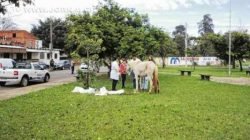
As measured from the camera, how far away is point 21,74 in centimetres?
2841

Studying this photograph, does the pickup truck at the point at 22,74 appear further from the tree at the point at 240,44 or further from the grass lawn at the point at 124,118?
the tree at the point at 240,44

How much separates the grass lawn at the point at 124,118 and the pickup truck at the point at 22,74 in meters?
8.79

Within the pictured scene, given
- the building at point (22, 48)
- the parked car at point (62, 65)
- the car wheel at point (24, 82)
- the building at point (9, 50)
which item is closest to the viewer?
the car wheel at point (24, 82)

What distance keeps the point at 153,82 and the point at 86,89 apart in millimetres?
3607

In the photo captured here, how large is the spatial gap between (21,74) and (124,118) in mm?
16608

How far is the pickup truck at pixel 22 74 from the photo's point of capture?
27625 millimetres

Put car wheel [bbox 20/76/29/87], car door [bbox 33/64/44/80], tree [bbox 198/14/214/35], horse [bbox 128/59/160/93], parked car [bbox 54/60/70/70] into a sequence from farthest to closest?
1. tree [bbox 198/14/214/35]
2. parked car [bbox 54/60/70/70]
3. car door [bbox 33/64/44/80]
4. car wheel [bbox 20/76/29/87]
5. horse [bbox 128/59/160/93]

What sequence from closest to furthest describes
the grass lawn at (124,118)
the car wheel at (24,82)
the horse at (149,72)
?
the grass lawn at (124,118)
the horse at (149,72)
the car wheel at (24,82)

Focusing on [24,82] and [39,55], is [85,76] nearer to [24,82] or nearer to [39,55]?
[24,82]

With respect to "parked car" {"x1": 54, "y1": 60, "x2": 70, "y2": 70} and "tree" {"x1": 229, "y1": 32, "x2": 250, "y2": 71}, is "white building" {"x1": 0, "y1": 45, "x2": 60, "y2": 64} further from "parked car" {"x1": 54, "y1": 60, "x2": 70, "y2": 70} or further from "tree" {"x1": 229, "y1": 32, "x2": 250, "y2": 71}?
"tree" {"x1": 229, "y1": 32, "x2": 250, "y2": 71}

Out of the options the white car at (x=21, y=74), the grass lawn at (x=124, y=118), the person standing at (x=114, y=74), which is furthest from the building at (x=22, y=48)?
the grass lawn at (x=124, y=118)

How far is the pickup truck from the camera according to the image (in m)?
27.6

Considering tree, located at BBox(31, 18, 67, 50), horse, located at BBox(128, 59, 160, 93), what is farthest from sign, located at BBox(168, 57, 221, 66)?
horse, located at BBox(128, 59, 160, 93)

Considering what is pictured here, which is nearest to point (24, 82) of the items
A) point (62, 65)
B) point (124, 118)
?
point (124, 118)
